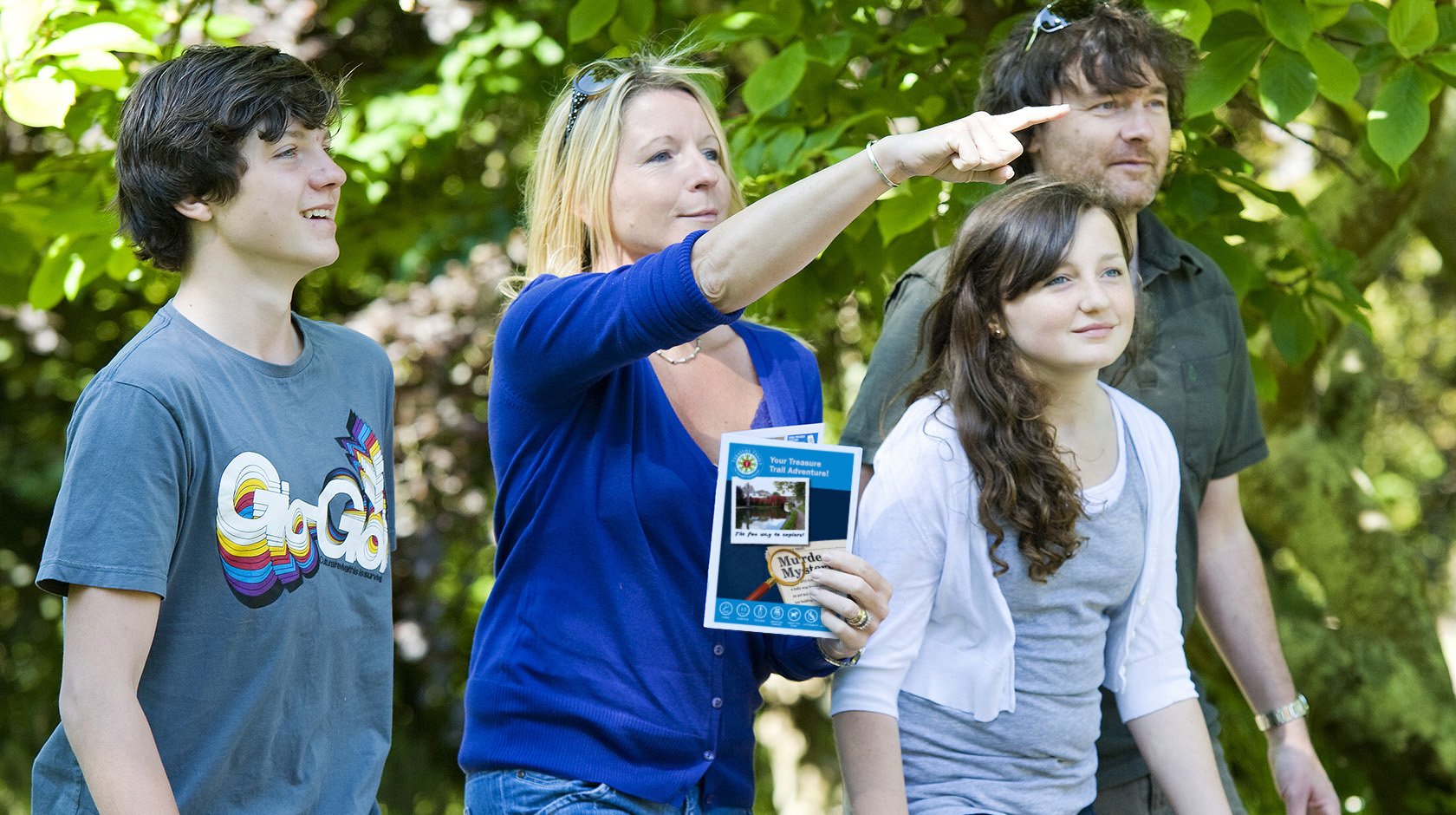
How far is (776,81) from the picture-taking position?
2.98 metres

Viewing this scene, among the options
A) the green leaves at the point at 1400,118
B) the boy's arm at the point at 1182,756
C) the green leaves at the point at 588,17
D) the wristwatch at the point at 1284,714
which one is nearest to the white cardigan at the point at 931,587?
the boy's arm at the point at 1182,756

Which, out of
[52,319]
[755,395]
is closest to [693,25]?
[755,395]

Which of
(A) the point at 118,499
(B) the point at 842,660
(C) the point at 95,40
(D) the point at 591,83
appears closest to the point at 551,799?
(B) the point at 842,660

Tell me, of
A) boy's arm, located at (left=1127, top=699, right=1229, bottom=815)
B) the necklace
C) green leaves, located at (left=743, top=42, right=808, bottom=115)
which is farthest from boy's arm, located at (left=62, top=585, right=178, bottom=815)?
green leaves, located at (left=743, top=42, right=808, bottom=115)

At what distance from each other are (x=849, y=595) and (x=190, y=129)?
1141 mm

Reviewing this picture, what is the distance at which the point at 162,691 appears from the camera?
1.81m

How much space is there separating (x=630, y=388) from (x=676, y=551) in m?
0.25

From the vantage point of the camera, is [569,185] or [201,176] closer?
[201,176]

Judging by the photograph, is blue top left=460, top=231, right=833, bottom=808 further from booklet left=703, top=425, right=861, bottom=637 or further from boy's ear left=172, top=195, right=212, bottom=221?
boy's ear left=172, top=195, right=212, bottom=221

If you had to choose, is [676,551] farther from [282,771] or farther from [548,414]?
[282,771]

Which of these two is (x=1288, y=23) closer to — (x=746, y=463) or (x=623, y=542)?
(x=746, y=463)

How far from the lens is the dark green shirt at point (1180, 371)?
253 centimetres

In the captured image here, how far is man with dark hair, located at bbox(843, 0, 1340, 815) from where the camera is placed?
2543 millimetres

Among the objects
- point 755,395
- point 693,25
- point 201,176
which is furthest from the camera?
point 693,25
